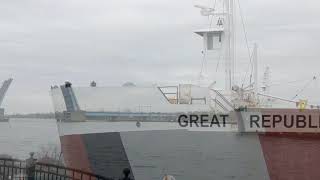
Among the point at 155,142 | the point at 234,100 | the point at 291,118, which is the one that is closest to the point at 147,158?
the point at 155,142

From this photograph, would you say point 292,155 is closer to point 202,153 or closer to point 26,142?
point 202,153

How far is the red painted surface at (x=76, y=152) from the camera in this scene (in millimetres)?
14812

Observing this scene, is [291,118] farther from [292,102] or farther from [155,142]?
[155,142]

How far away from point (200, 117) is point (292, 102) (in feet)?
8.10

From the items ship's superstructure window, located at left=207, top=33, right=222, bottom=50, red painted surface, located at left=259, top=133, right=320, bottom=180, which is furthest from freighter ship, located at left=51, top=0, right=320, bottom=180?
ship's superstructure window, located at left=207, top=33, right=222, bottom=50

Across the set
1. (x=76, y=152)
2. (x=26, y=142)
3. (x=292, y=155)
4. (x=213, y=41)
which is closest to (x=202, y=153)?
(x=292, y=155)

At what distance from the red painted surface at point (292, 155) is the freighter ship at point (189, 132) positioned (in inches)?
0.9

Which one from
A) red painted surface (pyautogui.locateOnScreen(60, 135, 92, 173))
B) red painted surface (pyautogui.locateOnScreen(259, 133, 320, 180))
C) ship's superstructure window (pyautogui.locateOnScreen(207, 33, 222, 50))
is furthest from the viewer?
ship's superstructure window (pyautogui.locateOnScreen(207, 33, 222, 50))

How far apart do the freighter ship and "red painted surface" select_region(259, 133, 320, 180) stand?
0.07 ft

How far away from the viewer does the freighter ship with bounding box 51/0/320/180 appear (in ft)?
44.3

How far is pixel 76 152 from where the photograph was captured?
15.1 meters

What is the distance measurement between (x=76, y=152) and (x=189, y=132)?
126 inches

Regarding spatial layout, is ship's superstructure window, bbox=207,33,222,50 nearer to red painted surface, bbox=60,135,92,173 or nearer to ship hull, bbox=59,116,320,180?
ship hull, bbox=59,116,320,180

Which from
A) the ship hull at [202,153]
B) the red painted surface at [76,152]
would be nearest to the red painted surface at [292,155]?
the ship hull at [202,153]
